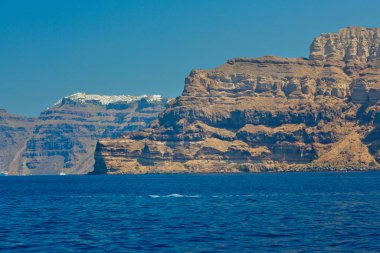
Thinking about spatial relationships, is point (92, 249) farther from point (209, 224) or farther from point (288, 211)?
point (288, 211)

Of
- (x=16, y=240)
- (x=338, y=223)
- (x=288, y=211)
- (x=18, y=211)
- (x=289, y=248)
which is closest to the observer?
(x=289, y=248)

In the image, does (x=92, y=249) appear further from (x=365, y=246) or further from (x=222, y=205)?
(x=222, y=205)

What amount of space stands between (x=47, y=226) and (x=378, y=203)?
2573 inches

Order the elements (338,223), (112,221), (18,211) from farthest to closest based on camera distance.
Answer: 1. (18,211)
2. (112,221)
3. (338,223)

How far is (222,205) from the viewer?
5896 inches

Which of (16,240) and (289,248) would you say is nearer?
(289,248)

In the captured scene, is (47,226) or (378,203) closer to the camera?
(47,226)

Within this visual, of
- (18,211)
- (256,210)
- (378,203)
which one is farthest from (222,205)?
(18,211)

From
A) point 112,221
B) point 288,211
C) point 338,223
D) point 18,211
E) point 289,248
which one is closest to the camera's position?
point 289,248

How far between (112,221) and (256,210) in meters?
29.0

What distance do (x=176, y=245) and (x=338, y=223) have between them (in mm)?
29227

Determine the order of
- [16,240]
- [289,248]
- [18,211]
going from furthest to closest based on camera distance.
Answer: [18,211] → [16,240] → [289,248]

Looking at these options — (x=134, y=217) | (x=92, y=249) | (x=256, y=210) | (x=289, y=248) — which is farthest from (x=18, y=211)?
(x=289, y=248)

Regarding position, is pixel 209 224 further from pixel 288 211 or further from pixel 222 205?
pixel 222 205
